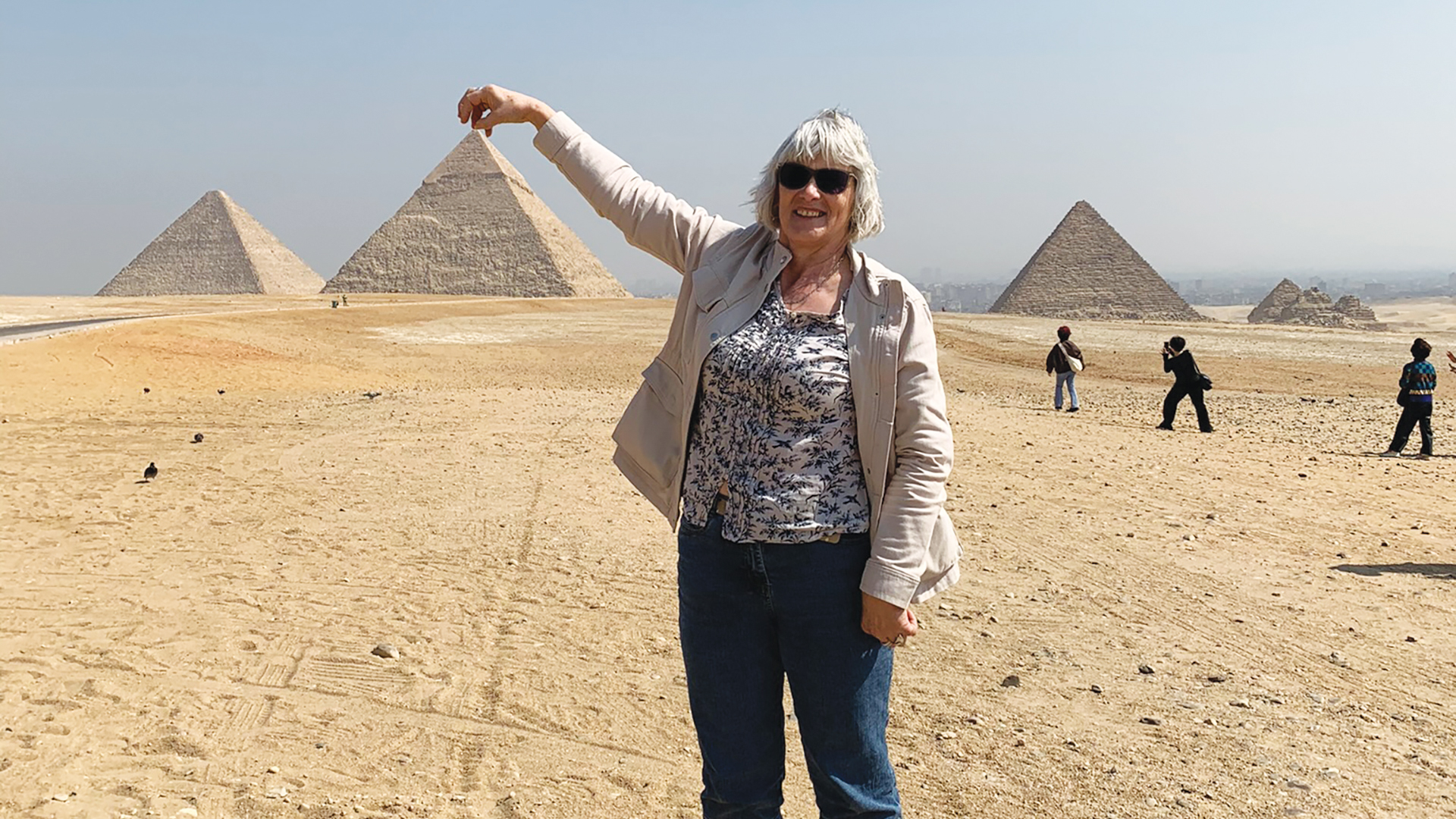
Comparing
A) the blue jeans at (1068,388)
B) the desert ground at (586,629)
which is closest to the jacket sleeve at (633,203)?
the desert ground at (586,629)

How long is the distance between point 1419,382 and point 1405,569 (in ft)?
20.1

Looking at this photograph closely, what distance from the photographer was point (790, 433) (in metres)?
2.28

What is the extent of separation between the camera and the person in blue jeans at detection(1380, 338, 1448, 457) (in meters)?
11.2

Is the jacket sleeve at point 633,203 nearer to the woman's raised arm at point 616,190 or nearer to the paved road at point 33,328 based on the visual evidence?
the woman's raised arm at point 616,190

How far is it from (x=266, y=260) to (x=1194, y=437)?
362ft

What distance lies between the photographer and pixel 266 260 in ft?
359

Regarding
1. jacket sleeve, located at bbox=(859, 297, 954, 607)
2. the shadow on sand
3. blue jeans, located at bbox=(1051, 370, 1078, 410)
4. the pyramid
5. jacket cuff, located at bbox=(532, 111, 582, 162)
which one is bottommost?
the shadow on sand

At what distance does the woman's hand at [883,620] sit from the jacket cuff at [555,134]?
1.26 metres

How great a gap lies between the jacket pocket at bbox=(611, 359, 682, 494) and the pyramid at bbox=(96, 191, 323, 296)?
360ft

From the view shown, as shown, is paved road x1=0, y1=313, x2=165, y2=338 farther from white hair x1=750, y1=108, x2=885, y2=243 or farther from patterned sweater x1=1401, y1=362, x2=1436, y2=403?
white hair x1=750, y1=108, x2=885, y2=243

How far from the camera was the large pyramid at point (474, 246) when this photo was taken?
345 feet

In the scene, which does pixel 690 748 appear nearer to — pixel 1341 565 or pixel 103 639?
pixel 103 639

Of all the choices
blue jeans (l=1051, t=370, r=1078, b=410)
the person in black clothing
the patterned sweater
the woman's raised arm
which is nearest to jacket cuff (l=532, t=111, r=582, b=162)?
the woman's raised arm

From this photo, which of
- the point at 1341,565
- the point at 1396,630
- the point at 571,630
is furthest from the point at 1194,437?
the point at 571,630
